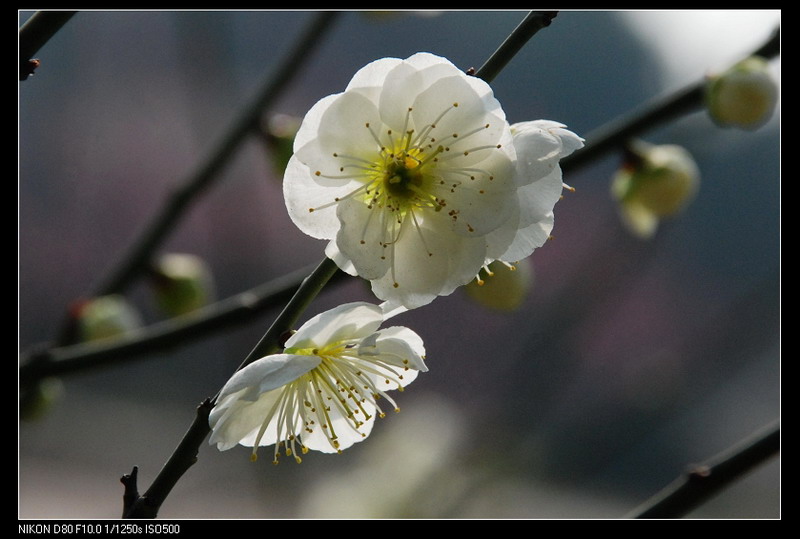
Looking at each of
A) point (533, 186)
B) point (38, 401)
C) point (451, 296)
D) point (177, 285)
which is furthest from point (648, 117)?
point (451, 296)

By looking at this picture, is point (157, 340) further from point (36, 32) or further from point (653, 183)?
point (653, 183)

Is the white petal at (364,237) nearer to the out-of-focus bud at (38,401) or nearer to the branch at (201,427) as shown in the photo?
the branch at (201,427)

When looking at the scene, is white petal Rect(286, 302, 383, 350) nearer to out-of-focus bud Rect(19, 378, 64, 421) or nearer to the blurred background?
the blurred background

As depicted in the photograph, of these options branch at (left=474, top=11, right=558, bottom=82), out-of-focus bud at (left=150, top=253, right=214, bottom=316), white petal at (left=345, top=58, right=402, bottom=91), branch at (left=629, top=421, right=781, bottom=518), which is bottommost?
branch at (left=629, top=421, right=781, bottom=518)

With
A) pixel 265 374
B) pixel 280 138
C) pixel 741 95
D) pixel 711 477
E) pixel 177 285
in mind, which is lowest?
pixel 711 477

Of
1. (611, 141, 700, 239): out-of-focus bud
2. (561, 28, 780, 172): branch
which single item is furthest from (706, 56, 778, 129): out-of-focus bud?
(611, 141, 700, 239): out-of-focus bud
